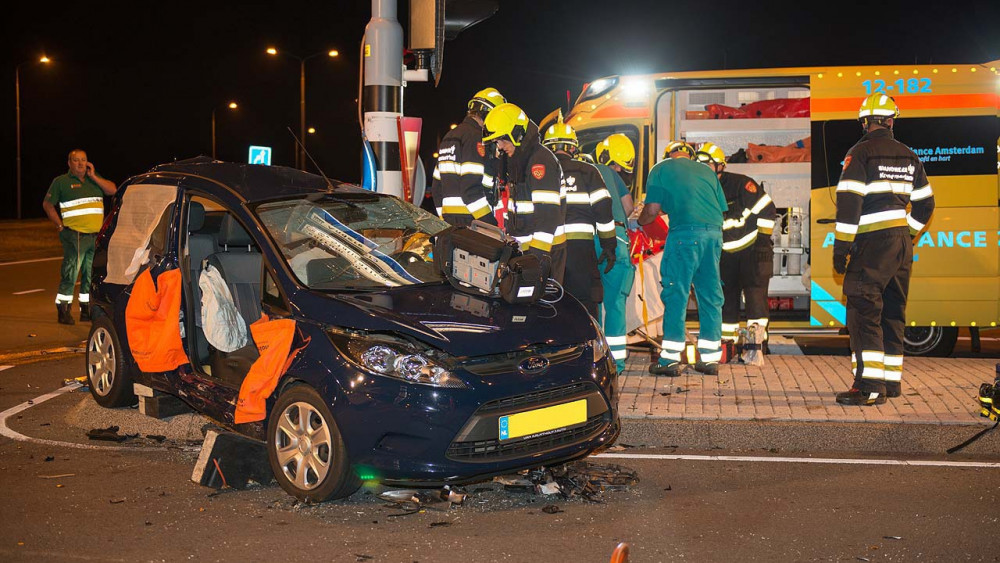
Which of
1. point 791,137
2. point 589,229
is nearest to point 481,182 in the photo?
point 589,229

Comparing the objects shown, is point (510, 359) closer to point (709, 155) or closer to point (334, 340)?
point (334, 340)

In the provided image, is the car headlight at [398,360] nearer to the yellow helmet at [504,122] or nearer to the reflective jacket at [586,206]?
the yellow helmet at [504,122]

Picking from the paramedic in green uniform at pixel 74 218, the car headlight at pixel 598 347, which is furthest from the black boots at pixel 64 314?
the car headlight at pixel 598 347

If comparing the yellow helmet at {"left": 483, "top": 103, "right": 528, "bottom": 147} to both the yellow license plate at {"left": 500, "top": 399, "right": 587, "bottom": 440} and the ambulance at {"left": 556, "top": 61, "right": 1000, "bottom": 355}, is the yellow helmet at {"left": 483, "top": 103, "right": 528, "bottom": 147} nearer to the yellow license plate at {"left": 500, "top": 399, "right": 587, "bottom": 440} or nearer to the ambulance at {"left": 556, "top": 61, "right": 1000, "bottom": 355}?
the ambulance at {"left": 556, "top": 61, "right": 1000, "bottom": 355}

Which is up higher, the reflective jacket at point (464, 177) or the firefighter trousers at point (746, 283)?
the reflective jacket at point (464, 177)

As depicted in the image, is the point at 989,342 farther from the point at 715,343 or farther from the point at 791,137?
the point at 715,343

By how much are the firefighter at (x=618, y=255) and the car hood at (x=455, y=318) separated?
2.99 meters

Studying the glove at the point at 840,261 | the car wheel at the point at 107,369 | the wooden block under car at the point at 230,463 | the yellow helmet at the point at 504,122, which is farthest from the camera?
the yellow helmet at the point at 504,122

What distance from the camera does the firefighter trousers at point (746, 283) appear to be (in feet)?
33.3

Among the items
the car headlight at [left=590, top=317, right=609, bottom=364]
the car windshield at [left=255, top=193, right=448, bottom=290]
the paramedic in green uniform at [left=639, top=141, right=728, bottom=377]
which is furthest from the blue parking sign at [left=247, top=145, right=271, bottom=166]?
the car headlight at [left=590, top=317, right=609, bottom=364]

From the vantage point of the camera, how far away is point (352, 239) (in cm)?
641

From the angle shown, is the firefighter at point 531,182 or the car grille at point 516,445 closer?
the car grille at point 516,445

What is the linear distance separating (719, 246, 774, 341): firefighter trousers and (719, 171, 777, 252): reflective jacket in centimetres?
8

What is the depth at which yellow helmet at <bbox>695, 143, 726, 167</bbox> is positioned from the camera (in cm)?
999
